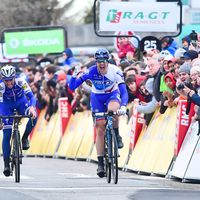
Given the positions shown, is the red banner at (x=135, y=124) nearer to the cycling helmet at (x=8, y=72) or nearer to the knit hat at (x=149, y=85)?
the knit hat at (x=149, y=85)

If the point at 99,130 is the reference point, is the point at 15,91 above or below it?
above

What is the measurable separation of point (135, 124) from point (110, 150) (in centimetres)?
426

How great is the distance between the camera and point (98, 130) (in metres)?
18.9

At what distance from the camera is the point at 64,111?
2859cm

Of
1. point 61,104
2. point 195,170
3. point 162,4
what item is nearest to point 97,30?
point 162,4

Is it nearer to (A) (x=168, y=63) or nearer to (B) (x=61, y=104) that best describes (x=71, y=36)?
(B) (x=61, y=104)

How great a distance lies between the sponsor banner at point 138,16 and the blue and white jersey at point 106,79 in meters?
5.71

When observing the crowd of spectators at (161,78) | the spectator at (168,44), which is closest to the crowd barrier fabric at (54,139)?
the crowd of spectators at (161,78)

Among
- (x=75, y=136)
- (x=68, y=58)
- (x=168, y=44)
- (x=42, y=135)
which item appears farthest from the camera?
(x=68, y=58)

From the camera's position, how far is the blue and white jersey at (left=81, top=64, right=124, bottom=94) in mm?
18859

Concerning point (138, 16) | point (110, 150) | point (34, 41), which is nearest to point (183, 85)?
point (110, 150)

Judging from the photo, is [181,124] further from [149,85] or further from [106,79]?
[149,85]

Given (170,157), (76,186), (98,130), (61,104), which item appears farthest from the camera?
(61,104)

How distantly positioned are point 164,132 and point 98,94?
2236 millimetres
